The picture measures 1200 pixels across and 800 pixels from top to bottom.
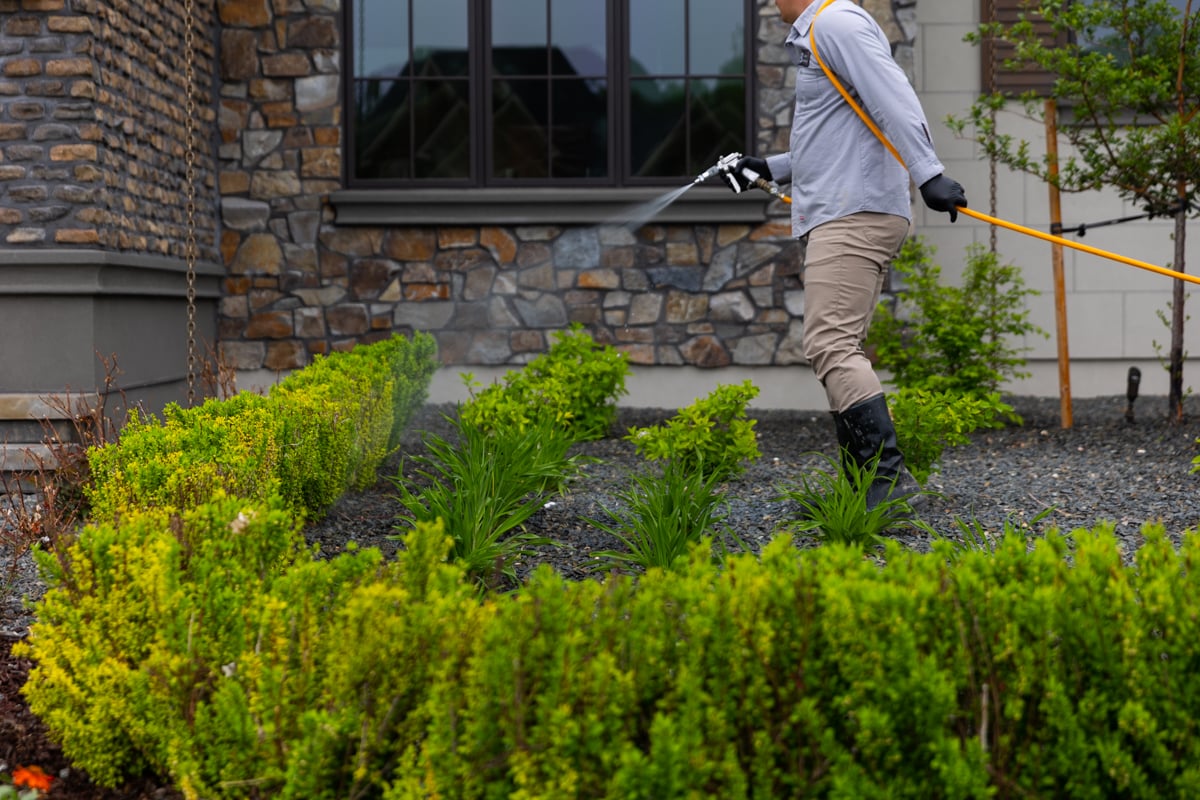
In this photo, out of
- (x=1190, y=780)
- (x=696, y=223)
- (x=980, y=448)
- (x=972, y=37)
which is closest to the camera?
(x=1190, y=780)

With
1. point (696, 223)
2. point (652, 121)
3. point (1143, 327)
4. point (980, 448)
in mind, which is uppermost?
point (652, 121)

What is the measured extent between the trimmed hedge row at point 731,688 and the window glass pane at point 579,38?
6.26 m

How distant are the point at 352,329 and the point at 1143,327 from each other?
17.0 ft

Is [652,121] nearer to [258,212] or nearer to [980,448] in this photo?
[258,212]

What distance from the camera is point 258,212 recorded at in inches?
307

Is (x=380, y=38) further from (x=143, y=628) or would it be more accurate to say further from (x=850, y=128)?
(x=143, y=628)

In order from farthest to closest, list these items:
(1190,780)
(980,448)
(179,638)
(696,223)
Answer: (696,223)
(980,448)
(179,638)
(1190,780)

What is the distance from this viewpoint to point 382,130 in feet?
26.2

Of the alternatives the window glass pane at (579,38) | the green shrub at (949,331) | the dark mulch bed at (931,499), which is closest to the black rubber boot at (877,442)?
the dark mulch bed at (931,499)

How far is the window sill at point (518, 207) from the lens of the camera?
7680 millimetres

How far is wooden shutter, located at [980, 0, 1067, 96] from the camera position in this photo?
798cm

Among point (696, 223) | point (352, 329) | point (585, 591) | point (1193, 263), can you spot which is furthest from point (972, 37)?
point (585, 591)

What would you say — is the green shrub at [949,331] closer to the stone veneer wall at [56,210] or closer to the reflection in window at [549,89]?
the reflection in window at [549,89]

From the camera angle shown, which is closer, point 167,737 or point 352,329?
point 167,737
